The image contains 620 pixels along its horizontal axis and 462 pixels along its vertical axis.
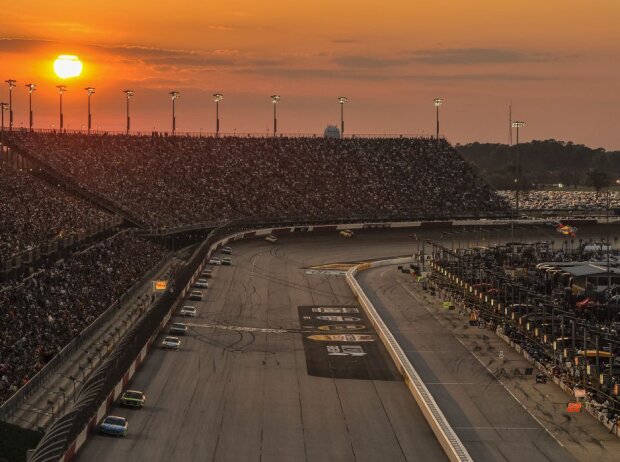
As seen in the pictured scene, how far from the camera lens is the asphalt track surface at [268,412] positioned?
43.2m

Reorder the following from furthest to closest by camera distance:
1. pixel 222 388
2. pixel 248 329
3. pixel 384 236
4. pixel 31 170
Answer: pixel 384 236 → pixel 31 170 → pixel 248 329 → pixel 222 388

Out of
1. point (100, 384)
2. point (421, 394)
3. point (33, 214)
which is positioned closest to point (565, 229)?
point (33, 214)

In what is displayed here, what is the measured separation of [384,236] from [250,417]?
8314 cm

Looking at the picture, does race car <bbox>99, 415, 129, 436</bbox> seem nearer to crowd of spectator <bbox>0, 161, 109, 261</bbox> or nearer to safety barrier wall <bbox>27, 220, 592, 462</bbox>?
safety barrier wall <bbox>27, 220, 592, 462</bbox>

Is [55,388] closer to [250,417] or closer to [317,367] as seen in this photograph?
[250,417]

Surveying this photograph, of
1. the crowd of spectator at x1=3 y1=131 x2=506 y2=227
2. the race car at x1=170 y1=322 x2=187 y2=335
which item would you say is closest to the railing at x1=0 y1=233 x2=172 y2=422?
the race car at x1=170 y1=322 x2=187 y2=335

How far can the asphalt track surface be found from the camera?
43.2 m

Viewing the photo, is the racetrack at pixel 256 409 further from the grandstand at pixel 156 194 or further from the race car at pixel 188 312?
the grandstand at pixel 156 194

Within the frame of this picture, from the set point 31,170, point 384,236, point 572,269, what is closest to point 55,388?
point 572,269

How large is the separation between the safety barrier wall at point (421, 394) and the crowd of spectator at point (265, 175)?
42.4 metres

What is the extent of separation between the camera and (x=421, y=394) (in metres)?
50.3

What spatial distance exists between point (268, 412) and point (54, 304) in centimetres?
1586

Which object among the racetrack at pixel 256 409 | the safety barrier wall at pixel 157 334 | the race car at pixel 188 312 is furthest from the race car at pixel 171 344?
the race car at pixel 188 312

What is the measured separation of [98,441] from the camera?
138 ft
